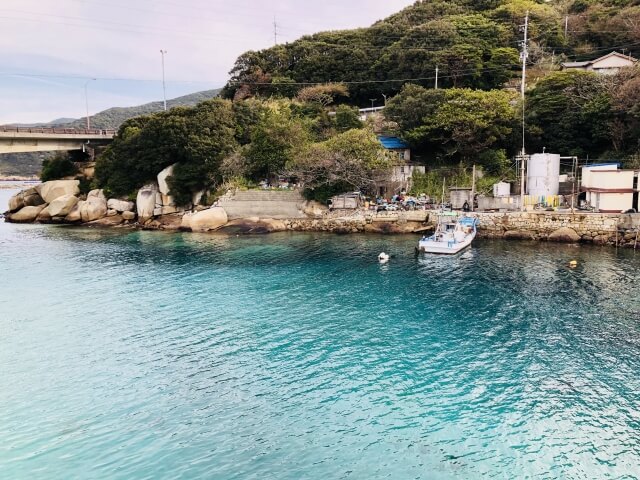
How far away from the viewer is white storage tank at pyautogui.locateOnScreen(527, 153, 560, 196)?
149 feet

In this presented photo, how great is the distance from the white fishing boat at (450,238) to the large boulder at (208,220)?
22317 millimetres

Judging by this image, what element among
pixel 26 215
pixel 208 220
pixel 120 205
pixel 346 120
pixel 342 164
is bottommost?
pixel 208 220

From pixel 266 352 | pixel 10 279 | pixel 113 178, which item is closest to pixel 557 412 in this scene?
pixel 266 352

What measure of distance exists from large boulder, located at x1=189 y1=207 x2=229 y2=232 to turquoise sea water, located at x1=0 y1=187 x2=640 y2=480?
17.5 meters

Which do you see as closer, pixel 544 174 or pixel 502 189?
pixel 544 174

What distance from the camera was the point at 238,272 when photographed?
32156mm

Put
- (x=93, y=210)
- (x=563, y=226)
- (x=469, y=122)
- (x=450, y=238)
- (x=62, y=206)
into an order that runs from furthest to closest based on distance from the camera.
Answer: (x=62, y=206)
(x=93, y=210)
(x=469, y=122)
(x=563, y=226)
(x=450, y=238)

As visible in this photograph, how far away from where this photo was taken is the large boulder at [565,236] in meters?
39.4

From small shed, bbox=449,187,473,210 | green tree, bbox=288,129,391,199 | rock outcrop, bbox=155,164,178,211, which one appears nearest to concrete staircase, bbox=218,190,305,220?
green tree, bbox=288,129,391,199

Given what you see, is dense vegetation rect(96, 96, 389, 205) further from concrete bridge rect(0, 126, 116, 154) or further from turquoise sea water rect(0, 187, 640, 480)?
turquoise sea water rect(0, 187, 640, 480)

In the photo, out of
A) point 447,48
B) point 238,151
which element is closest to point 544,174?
point 447,48

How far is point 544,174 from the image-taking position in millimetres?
45750

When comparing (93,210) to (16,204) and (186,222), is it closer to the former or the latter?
(16,204)

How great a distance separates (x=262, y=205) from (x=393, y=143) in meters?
18.0
